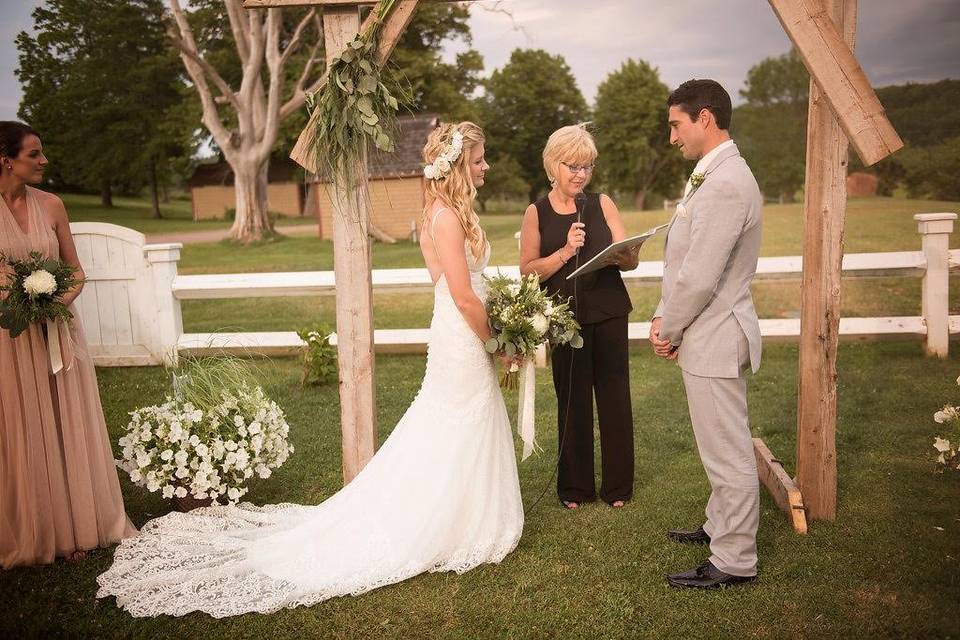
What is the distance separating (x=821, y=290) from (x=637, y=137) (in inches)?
2034

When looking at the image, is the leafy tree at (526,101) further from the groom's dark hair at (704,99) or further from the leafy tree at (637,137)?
the groom's dark hair at (704,99)

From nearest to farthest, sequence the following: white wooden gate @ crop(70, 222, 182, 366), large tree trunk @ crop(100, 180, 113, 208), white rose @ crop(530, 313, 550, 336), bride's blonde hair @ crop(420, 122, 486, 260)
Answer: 1. bride's blonde hair @ crop(420, 122, 486, 260)
2. white rose @ crop(530, 313, 550, 336)
3. white wooden gate @ crop(70, 222, 182, 366)
4. large tree trunk @ crop(100, 180, 113, 208)

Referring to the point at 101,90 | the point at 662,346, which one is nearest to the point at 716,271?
the point at 662,346

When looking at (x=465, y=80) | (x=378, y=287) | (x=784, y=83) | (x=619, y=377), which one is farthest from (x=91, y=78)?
(x=784, y=83)

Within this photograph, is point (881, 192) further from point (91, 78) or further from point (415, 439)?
point (91, 78)

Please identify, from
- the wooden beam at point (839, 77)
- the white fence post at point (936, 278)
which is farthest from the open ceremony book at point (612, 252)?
the white fence post at point (936, 278)

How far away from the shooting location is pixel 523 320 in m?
4.09

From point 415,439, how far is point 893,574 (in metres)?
2.72

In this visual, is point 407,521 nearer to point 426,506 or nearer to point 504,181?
point 426,506

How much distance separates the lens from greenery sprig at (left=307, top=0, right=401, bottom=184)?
4.16 m

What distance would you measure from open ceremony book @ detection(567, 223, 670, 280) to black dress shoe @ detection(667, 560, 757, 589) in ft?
5.84

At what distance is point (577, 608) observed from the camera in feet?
12.1

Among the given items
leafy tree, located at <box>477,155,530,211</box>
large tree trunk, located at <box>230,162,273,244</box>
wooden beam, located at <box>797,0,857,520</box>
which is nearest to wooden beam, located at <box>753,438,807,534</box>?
wooden beam, located at <box>797,0,857,520</box>

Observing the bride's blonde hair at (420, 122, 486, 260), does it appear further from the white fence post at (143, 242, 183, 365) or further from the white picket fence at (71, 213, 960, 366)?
the white fence post at (143, 242, 183, 365)
